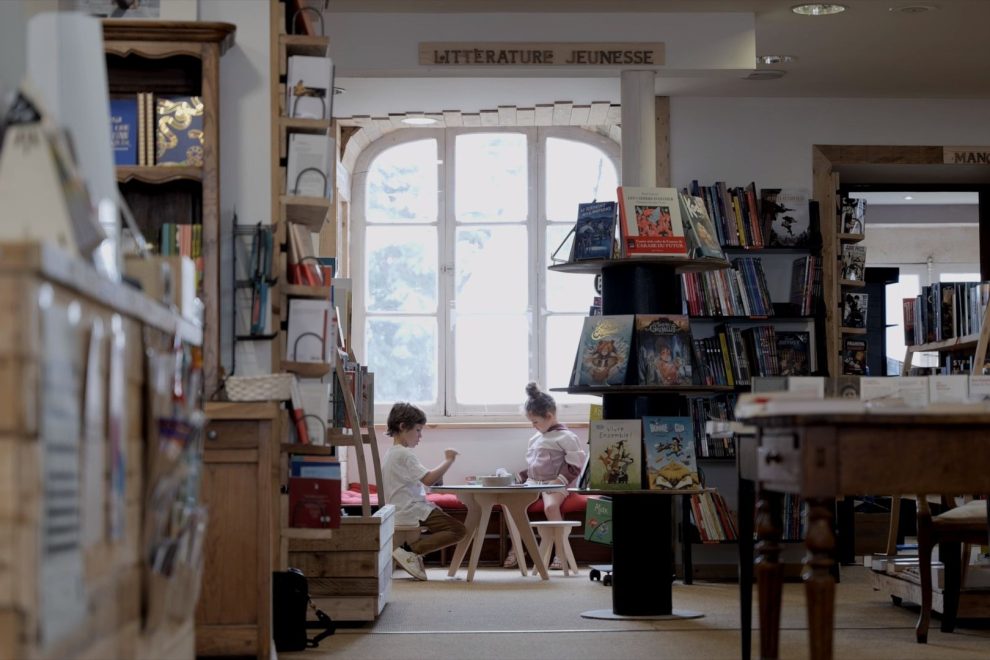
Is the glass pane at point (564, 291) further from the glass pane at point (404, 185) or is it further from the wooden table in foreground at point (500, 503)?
the wooden table in foreground at point (500, 503)

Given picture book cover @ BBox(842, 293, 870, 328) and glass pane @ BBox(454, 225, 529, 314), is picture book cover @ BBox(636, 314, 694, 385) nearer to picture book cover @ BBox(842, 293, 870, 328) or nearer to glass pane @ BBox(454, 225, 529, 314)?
picture book cover @ BBox(842, 293, 870, 328)

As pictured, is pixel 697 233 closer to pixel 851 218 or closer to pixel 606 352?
pixel 606 352

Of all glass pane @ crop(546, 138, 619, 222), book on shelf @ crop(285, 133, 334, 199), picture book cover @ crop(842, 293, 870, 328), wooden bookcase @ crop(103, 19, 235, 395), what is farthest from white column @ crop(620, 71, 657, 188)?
glass pane @ crop(546, 138, 619, 222)

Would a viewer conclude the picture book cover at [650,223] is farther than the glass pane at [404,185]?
No

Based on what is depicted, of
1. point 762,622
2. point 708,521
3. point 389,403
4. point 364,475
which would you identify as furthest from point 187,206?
point 389,403

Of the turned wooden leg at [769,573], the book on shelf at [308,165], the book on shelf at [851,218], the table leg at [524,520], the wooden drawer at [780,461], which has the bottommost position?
the table leg at [524,520]

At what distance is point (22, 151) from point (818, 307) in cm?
642

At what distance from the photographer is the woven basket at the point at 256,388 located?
4.14 m

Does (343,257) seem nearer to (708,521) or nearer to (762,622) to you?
(708,521)

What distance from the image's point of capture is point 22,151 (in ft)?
6.66

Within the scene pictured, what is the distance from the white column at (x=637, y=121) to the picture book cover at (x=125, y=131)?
3.14 metres

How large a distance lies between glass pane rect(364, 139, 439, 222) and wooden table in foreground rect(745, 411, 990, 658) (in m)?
7.00

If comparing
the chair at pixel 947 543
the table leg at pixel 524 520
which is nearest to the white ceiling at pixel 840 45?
the table leg at pixel 524 520

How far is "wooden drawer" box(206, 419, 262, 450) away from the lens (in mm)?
4082
